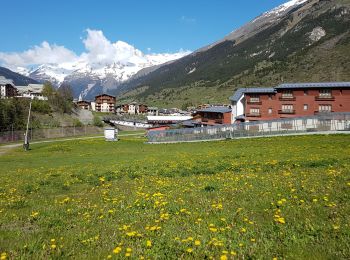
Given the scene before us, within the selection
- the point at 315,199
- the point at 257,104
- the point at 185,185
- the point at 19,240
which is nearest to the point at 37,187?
the point at 185,185

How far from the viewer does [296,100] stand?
298 ft

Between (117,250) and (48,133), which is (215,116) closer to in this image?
(48,133)

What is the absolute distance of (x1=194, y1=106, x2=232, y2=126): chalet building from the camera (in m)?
112

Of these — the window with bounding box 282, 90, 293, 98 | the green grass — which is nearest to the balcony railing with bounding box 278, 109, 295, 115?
the window with bounding box 282, 90, 293, 98

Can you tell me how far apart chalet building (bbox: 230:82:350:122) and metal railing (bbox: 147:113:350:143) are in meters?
32.1

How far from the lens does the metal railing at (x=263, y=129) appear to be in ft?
179

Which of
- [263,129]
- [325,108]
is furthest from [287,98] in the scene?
[263,129]

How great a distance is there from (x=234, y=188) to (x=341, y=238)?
5723mm

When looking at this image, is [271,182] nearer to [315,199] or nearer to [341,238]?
[315,199]

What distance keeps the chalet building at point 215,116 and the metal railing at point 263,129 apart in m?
41.7

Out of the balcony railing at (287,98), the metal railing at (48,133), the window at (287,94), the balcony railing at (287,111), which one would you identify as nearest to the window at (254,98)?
the balcony railing at (287,98)

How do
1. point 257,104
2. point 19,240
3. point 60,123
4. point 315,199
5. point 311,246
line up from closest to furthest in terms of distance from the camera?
1. point 311,246
2. point 19,240
3. point 315,199
4. point 257,104
5. point 60,123

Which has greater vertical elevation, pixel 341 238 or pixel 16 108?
pixel 16 108

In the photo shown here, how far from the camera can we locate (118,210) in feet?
35.1
